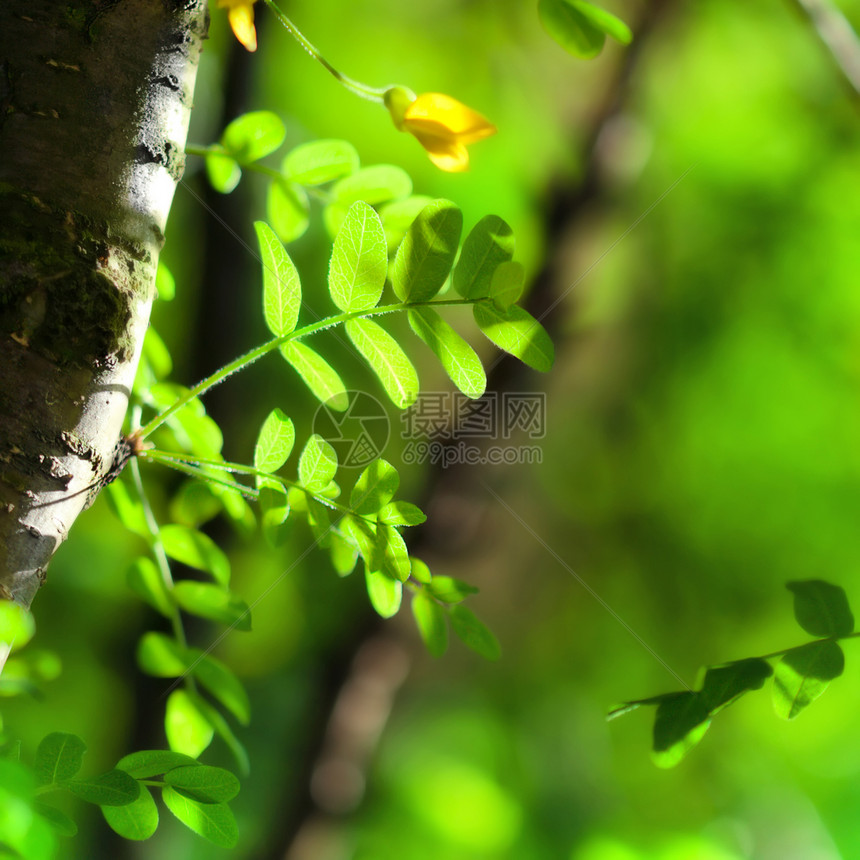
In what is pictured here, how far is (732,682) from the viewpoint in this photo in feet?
0.87

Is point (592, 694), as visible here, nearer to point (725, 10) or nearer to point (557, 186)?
point (557, 186)

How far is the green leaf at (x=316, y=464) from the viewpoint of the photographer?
28 cm

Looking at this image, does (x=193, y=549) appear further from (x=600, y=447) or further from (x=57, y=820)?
(x=600, y=447)

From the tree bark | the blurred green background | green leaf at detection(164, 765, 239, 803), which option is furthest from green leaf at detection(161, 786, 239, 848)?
the blurred green background

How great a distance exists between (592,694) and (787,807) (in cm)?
36

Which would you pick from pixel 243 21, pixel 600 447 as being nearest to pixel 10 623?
pixel 243 21

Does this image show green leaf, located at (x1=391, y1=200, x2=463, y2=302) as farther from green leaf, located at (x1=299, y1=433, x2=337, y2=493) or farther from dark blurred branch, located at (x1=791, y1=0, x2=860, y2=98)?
dark blurred branch, located at (x1=791, y1=0, x2=860, y2=98)

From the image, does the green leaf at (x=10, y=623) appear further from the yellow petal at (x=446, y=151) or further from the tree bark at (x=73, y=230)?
the yellow petal at (x=446, y=151)

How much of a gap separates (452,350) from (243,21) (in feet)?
0.61

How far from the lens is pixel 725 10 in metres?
1.15

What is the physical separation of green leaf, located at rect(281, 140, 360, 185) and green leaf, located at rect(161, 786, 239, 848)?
0.35 meters

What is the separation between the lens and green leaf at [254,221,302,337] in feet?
0.91

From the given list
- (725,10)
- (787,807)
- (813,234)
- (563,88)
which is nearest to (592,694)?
(787,807)

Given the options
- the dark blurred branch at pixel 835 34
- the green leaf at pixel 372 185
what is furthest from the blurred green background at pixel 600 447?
the green leaf at pixel 372 185
